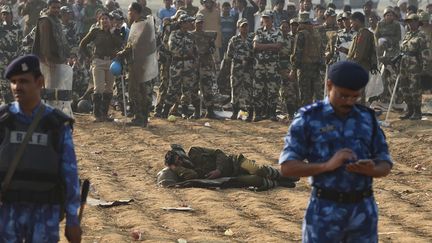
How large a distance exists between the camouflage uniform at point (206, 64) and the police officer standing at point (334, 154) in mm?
14351

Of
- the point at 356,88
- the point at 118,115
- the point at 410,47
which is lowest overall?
the point at 118,115

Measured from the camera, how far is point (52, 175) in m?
6.30

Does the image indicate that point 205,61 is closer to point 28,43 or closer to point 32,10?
point 28,43

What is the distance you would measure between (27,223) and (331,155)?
1.61 meters

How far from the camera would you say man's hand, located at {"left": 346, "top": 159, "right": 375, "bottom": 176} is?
6066 mm

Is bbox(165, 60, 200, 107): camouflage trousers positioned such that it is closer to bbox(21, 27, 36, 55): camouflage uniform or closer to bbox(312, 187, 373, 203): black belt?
bbox(21, 27, 36, 55): camouflage uniform

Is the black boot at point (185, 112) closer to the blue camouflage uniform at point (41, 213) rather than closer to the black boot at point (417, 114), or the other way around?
the black boot at point (417, 114)

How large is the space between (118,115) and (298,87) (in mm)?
3342

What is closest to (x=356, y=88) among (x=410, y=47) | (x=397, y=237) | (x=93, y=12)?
(x=397, y=237)

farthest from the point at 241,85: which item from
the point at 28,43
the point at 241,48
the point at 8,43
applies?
the point at 8,43

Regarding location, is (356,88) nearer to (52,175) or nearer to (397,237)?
(52,175)

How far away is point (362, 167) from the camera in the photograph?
19.9 feet

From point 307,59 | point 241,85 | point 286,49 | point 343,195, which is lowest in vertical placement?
point 241,85

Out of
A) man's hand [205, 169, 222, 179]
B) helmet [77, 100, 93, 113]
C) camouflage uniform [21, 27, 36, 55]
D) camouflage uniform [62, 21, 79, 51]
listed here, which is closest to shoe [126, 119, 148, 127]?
camouflage uniform [21, 27, 36, 55]
